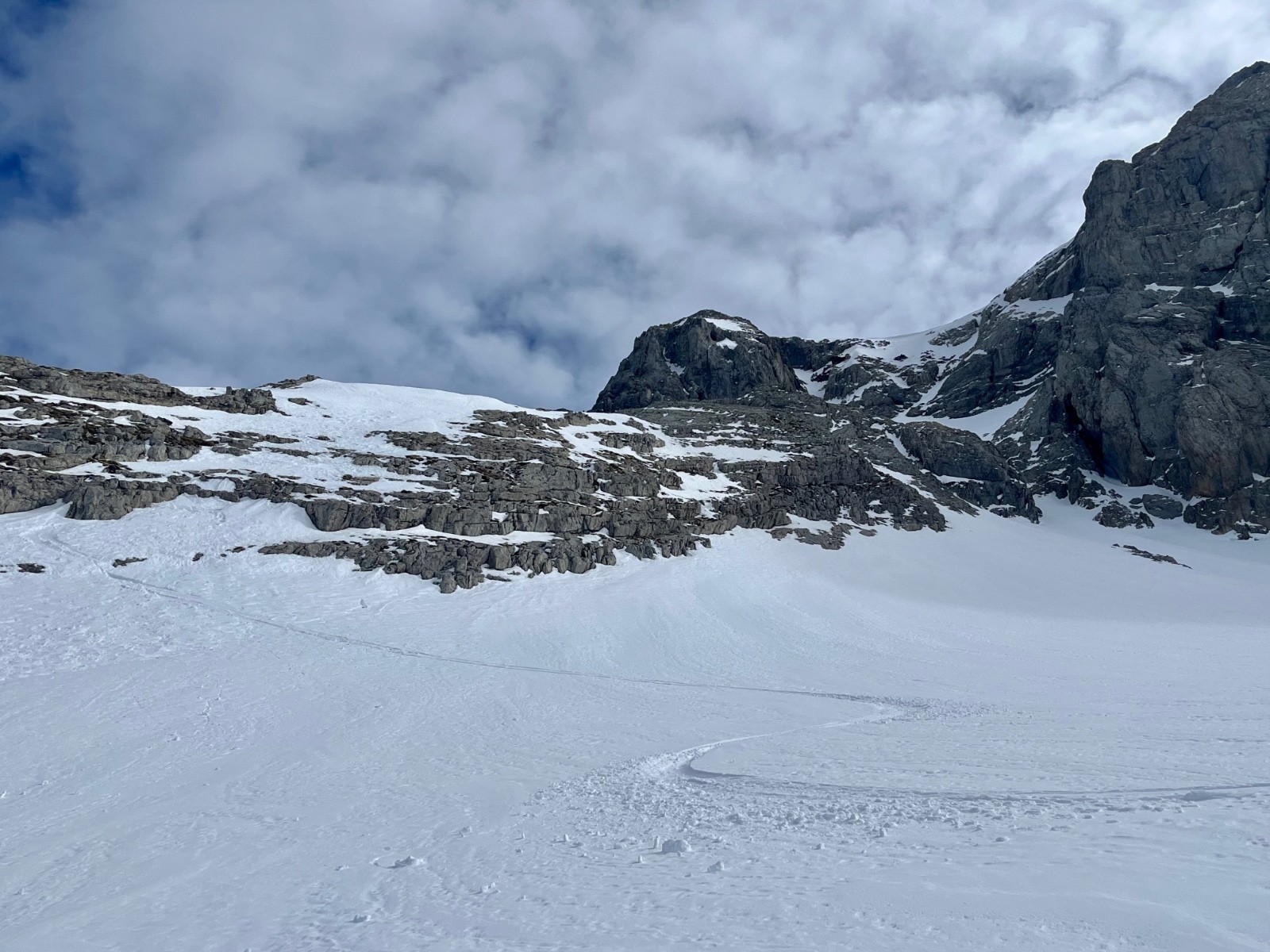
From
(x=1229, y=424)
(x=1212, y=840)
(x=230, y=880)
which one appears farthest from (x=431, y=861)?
(x=1229, y=424)

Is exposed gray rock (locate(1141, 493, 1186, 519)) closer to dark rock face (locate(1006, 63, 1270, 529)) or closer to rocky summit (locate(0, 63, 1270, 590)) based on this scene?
rocky summit (locate(0, 63, 1270, 590))

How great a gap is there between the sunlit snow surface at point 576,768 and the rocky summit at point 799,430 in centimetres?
604

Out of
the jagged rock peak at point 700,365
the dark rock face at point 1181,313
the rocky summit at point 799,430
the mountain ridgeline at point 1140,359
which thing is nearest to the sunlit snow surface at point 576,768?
the rocky summit at point 799,430

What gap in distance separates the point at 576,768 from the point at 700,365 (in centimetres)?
12156

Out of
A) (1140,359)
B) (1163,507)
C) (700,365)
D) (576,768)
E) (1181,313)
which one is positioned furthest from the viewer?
(700,365)

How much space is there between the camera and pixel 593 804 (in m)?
11.8

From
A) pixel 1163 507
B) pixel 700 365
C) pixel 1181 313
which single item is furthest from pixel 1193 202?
pixel 700 365

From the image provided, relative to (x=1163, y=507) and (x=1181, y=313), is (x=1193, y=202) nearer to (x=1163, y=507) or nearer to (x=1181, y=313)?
(x=1181, y=313)

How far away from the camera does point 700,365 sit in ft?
432

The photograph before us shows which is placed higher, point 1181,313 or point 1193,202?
point 1193,202

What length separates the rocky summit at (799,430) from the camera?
4278 centimetres

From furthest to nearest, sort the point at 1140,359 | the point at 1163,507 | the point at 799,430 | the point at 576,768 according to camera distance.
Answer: the point at 1140,359
the point at 799,430
the point at 1163,507
the point at 576,768

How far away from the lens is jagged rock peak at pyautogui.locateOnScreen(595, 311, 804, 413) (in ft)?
425

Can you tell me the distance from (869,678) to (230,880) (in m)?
22.5
